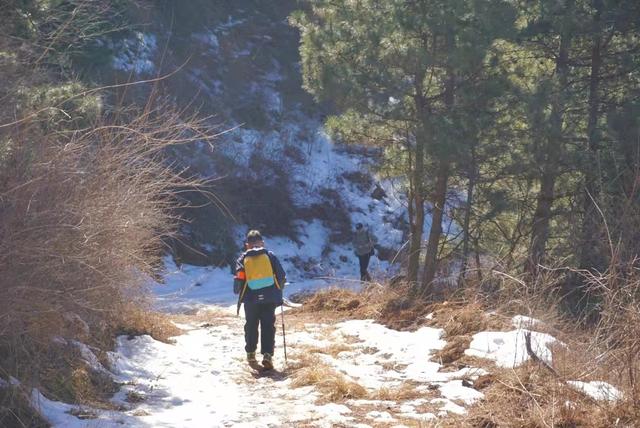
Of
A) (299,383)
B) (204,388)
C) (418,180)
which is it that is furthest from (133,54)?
(299,383)

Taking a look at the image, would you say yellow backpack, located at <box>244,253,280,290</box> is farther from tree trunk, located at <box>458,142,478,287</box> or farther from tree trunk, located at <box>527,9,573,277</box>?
tree trunk, located at <box>527,9,573,277</box>

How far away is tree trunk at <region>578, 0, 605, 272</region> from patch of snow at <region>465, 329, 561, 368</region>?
9.54 feet

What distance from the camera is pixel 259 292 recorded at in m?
9.05

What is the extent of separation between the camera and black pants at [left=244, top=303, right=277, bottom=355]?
898cm

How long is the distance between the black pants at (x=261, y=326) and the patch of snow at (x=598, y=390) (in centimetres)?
376

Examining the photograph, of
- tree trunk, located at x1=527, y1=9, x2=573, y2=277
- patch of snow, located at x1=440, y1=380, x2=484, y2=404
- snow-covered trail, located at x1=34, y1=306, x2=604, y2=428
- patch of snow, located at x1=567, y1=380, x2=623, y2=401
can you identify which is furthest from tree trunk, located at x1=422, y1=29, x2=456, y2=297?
patch of snow, located at x1=567, y1=380, x2=623, y2=401

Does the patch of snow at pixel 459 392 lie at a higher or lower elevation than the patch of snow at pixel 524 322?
lower

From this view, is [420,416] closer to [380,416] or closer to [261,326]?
[380,416]

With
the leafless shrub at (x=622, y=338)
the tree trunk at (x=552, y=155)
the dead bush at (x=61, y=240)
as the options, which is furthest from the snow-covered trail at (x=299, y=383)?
the tree trunk at (x=552, y=155)

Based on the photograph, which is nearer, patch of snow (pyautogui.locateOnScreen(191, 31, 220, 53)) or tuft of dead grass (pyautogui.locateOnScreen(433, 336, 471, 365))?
tuft of dead grass (pyautogui.locateOnScreen(433, 336, 471, 365))

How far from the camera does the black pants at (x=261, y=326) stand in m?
8.98

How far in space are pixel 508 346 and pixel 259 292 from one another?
8.83ft

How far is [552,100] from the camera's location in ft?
42.0

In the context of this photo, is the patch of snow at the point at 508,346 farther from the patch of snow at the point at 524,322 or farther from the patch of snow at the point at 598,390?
the patch of snow at the point at 598,390
